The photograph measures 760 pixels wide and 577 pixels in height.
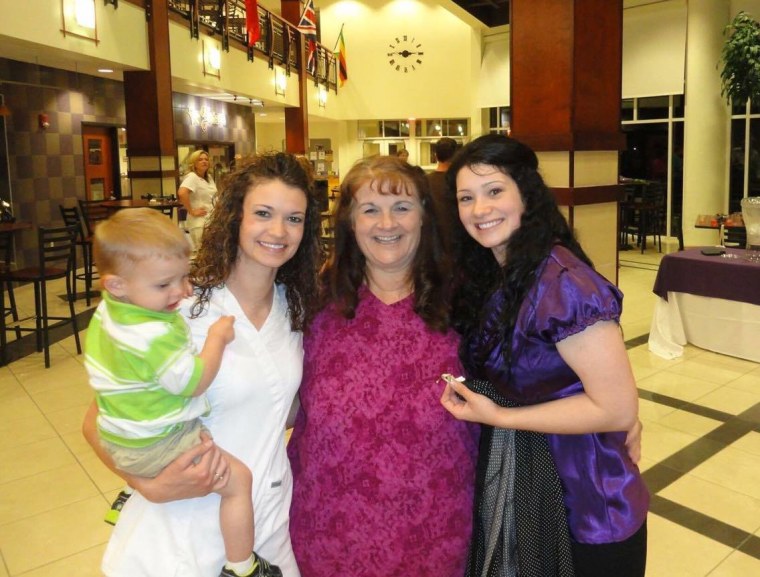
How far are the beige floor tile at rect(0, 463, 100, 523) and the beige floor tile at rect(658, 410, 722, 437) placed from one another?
11.6 ft

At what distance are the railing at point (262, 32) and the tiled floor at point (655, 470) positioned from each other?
264 inches

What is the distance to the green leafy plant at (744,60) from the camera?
9.38 meters

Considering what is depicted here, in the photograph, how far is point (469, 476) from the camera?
171 cm

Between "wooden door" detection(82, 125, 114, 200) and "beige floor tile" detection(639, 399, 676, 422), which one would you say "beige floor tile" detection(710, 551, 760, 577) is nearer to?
"beige floor tile" detection(639, 399, 676, 422)

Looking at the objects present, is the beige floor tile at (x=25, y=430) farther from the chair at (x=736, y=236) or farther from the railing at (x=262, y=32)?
the railing at (x=262, y=32)

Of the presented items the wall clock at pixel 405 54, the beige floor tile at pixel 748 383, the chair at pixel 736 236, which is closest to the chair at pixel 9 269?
the beige floor tile at pixel 748 383

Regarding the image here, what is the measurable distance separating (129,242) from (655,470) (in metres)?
3.27

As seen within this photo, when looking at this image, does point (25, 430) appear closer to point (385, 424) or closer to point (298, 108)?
point (385, 424)

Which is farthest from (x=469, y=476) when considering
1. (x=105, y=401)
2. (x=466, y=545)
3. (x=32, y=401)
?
(x=32, y=401)

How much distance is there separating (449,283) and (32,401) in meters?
4.33

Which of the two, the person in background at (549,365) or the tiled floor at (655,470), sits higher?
the person in background at (549,365)

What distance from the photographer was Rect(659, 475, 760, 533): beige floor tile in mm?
3172

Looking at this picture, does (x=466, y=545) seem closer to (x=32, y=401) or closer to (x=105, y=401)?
(x=105, y=401)

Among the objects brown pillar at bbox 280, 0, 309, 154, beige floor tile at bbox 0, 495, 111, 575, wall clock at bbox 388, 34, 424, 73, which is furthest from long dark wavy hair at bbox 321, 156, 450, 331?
wall clock at bbox 388, 34, 424, 73
